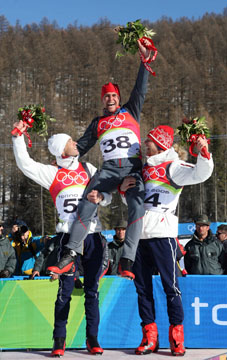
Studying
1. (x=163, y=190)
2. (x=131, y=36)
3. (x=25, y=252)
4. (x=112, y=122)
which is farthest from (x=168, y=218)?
(x=25, y=252)

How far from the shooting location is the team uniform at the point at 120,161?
4.94 metres

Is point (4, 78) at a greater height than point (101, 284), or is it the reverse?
point (4, 78)

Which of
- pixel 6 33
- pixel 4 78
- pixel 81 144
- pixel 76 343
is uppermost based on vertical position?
pixel 6 33

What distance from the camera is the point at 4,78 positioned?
7444 cm

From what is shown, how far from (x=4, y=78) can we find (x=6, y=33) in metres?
14.2

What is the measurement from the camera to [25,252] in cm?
975

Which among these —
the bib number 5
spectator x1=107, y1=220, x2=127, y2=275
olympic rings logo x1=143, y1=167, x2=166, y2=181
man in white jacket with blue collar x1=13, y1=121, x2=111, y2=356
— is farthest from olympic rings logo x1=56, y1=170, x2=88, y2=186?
spectator x1=107, y1=220, x2=127, y2=275

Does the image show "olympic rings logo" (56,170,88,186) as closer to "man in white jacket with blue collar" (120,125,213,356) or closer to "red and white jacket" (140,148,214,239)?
"man in white jacket with blue collar" (120,125,213,356)

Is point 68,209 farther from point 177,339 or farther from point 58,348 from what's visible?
point 177,339

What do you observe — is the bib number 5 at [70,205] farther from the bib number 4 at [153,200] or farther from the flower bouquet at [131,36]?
the flower bouquet at [131,36]

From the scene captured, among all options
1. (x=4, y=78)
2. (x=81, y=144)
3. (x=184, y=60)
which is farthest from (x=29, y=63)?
(x=81, y=144)

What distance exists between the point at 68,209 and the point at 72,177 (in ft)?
1.21

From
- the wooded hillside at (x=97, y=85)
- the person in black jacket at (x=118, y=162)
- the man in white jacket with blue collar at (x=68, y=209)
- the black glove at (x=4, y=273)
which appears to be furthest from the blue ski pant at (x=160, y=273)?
the wooded hillside at (x=97, y=85)

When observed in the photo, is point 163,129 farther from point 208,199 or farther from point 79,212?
point 208,199
